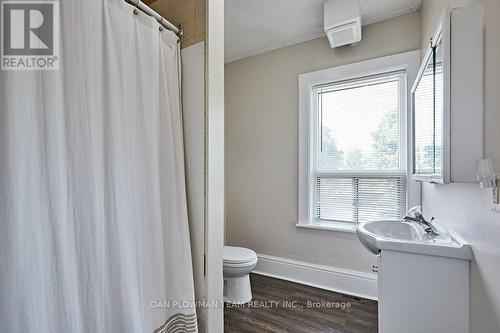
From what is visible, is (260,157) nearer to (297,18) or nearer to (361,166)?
(361,166)

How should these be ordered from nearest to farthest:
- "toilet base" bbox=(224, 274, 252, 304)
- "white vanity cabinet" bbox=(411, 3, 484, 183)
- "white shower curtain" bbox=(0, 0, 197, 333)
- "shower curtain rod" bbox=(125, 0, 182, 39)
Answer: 1. "white shower curtain" bbox=(0, 0, 197, 333)
2. "white vanity cabinet" bbox=(411, 3, 484, 183)
3. "shower curtain rod" bbox=(125, 0, 182, 39)
4. "toilet base" bbox=(224, 274, 252, 304)

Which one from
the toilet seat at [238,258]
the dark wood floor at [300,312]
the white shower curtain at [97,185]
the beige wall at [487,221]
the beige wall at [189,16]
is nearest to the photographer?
the white shower curtain at [97,185]

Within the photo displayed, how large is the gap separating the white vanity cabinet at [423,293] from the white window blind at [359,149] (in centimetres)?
111

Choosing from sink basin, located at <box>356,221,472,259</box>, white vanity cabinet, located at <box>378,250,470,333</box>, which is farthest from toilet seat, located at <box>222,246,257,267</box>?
white vanity cabinet, located at <box>378,250,470,333</box>

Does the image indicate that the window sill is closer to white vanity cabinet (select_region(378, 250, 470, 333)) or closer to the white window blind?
the white window blind

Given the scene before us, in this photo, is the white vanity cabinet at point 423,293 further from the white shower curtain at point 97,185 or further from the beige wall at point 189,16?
the beige wall at point 189,16

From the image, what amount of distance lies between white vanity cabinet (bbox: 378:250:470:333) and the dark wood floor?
693 mm

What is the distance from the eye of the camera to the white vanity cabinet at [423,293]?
3.91 feet

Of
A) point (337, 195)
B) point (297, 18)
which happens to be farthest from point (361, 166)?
point (297, 18)

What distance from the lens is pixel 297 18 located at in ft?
7.63

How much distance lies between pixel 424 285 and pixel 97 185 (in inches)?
60.6

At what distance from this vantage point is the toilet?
209 cm

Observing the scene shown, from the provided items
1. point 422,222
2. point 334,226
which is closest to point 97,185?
point 422,222

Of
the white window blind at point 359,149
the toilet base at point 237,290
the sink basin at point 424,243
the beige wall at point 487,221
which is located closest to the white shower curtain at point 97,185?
the toilet base at point 237,290
